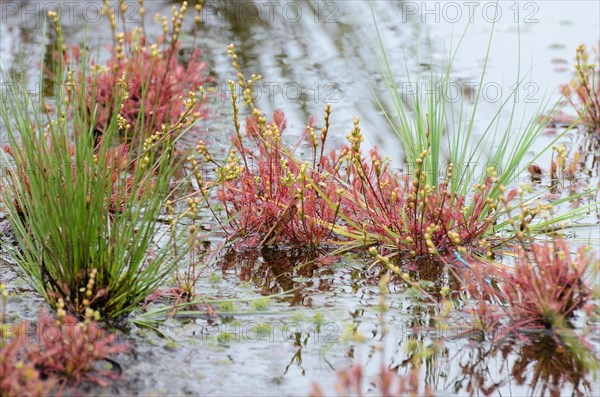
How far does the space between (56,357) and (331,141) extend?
3604 mm

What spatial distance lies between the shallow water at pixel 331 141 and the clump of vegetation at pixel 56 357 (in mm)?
120

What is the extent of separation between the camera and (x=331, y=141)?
658 cm

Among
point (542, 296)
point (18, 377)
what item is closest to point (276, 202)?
point (542, 296)

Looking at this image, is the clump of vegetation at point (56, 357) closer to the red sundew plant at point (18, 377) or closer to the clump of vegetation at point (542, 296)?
the red sundew plant at point (18, 377)

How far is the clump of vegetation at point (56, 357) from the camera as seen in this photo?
312 centimetres

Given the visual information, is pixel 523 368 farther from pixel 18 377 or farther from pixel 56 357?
pixel 18 377

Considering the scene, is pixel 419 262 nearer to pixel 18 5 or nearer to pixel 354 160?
pixel 354 160

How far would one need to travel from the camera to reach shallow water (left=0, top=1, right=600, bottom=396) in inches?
142

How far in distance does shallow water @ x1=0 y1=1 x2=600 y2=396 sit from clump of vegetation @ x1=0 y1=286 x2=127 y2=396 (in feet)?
0.39

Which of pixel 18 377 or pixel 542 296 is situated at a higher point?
pixel 542 296

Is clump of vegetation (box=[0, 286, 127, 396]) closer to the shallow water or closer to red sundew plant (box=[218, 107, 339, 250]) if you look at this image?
the shallow water

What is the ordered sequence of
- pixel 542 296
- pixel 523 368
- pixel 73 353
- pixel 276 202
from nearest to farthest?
pixel 73 353
pixel 523 368
pixel 542 296
pixel 276 202

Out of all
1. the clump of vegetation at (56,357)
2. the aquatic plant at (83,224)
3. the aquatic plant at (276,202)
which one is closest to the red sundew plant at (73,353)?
the clump of vegetation at (56,357)

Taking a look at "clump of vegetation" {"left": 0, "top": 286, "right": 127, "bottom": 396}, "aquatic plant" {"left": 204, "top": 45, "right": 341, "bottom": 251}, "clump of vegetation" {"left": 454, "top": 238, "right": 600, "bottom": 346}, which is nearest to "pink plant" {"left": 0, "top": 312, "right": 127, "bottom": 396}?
"clump of vegetation" {"left": 0, "top": 286, "right": 127, "bottom": 396}
